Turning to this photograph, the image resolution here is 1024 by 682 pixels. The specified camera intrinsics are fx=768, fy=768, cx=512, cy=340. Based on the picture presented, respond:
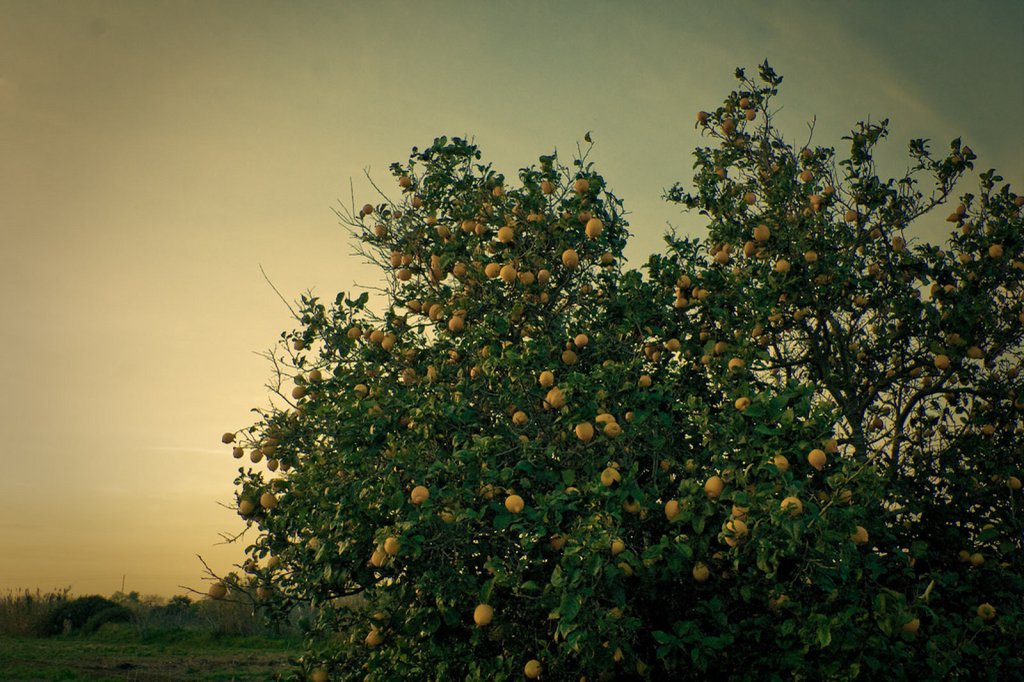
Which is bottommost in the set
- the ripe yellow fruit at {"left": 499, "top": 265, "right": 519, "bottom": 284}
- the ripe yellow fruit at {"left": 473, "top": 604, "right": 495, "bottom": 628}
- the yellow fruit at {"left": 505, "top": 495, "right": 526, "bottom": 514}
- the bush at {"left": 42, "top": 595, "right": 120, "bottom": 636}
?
the bush at {"left": 42, "top": 595, "right": 120, "bottom": 636}

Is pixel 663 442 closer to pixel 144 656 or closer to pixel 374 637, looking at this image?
pixel 374 637

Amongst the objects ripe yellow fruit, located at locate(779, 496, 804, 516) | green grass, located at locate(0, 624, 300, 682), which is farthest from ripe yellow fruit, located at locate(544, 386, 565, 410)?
green grass, located at locate(0, 624, 300, 682)

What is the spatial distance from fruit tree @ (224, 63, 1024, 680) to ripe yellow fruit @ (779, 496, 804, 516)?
15 centimetres

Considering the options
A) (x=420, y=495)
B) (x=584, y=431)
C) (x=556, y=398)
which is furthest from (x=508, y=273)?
(x=420, y=495)

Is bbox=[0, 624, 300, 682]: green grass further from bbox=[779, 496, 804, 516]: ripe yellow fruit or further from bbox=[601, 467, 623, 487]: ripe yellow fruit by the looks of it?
bbox=[779, 496, 804, 516]: ripe yellow fruit

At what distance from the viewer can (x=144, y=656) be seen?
14.1 m

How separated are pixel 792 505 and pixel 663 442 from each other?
1.36m

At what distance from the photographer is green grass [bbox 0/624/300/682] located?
11.5 m

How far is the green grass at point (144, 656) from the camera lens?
11500 millimetres

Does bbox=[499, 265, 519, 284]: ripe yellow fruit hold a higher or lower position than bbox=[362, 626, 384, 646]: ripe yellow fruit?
higher

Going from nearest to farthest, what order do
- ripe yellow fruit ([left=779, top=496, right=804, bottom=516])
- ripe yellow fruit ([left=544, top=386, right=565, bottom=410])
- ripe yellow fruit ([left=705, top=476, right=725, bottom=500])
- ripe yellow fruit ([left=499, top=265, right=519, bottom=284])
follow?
ripe yellow fruit ([left=779, top=496, right=804, bottom=516]), ripe yellow fruit ([left=705, top=476, right=725, bottom=500]), ripe yellow fruit ([left=544, top=386, right=565, bottom=410]), ripe yellow fruit ([left=499, top=265, right=519, bottom=284])

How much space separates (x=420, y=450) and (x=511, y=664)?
5.92 feet

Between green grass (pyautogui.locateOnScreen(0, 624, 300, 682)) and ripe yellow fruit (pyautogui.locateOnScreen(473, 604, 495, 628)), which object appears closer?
ripe yellow fruit (pyautogui.locateOnScreen(473, 604, 495, 628))

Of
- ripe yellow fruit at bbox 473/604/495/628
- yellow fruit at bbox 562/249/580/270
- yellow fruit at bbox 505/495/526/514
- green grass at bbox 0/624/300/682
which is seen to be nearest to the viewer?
ripe yellow fruit at bbox 473/604/495/628
